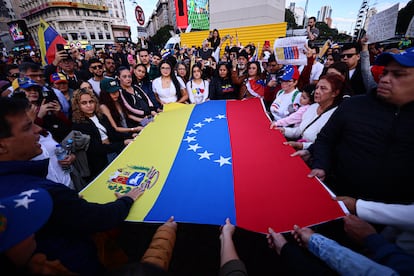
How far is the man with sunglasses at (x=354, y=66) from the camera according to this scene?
3.51 metres

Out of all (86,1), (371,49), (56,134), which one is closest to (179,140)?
(56,134)

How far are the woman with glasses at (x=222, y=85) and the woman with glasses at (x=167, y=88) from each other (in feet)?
2.70

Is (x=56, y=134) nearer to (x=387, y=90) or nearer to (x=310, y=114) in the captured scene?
(x=310, y=114)

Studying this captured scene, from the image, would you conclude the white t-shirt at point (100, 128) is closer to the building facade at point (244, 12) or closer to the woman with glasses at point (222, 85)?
the woman with glasses at point (222, 85)

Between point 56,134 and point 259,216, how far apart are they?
2.78 meters

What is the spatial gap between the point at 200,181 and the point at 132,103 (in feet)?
8.43

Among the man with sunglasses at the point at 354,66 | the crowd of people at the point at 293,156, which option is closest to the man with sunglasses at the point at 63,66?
the crowd of people at the point at 293,156

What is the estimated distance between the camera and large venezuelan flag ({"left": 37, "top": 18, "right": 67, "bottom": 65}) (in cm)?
419

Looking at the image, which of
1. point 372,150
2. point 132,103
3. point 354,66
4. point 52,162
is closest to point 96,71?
point 132,103

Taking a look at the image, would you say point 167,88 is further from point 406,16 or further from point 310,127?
point 406,16

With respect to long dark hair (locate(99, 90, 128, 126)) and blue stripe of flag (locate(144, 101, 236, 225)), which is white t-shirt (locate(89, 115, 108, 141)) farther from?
blue stripe of flag (locate(144, 101, 236, 225))

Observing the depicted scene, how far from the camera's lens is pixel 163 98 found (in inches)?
183

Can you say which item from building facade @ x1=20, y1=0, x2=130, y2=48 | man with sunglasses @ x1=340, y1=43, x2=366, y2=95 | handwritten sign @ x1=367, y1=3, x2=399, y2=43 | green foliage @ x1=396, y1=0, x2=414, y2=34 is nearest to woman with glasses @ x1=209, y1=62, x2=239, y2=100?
man with sunglasses @ x1=340, y1=43, x2=366, y2=95

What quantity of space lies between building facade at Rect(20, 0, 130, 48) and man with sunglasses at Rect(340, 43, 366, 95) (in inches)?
2480
